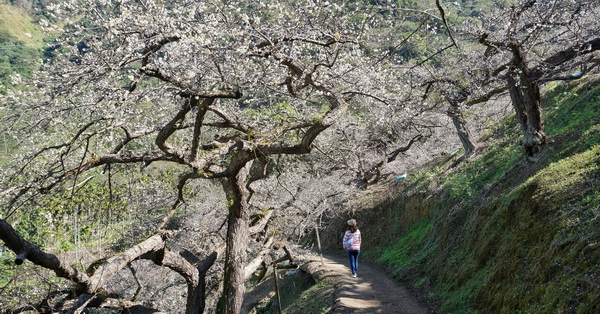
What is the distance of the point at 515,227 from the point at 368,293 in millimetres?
4500

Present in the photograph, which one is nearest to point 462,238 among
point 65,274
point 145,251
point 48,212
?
point 145,251

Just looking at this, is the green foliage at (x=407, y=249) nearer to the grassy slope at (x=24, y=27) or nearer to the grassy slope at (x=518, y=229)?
the grassy slope at (x=518, y=229)

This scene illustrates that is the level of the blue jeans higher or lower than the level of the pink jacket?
lower

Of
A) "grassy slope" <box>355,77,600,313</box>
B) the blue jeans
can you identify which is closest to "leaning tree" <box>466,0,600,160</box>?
"grassy slope" <box>355,77,600,313</box>

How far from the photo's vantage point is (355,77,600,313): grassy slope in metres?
4.57

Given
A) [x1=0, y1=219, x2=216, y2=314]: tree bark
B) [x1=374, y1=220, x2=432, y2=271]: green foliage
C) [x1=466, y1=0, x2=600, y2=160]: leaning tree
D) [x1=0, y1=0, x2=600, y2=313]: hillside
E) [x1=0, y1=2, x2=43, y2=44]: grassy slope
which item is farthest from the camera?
[x1=374, y1=220, x2=432, y2=271]: green foliage

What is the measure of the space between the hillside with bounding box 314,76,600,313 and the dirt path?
469mm

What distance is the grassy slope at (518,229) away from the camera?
15.0ft

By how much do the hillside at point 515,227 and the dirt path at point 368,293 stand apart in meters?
0.47

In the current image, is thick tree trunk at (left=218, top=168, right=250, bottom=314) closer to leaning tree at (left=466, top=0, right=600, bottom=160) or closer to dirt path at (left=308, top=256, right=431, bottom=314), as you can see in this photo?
dirt path at (left=308, top=256, right=431, bottom=314)

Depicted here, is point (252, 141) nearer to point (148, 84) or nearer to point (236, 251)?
point (148, 84)

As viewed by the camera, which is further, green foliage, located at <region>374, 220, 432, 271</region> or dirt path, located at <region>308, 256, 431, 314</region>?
green foliage, located at <region>374, 220, 432, 271</region>

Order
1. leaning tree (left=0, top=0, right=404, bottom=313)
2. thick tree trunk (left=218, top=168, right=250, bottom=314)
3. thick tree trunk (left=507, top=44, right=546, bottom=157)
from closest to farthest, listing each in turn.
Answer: leaning tree (left=0, top=0, right=404, bottom=313) → thick tree trunk (left=218, top=168, right=250, bottom=314) → thick tree trunk (left=507, top=44, right=546, bottom=157)

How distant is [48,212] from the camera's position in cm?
738
